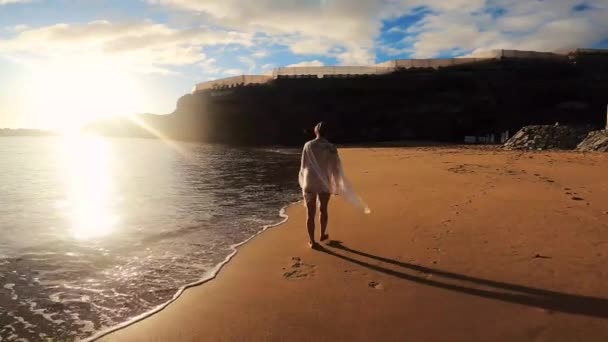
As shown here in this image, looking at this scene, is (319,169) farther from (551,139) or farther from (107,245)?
(551,139)

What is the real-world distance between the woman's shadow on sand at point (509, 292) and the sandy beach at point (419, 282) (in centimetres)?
1

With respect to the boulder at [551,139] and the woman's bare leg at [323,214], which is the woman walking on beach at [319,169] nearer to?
the woman's bare leg at [323,214]

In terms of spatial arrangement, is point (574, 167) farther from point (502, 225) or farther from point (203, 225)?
point (203, 225)

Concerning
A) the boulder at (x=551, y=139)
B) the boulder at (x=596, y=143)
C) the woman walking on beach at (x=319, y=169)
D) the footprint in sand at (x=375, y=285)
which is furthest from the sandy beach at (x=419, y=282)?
the boulder at (x=551, y=139)

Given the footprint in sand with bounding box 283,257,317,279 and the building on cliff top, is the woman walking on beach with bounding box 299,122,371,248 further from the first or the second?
the building on cliff top

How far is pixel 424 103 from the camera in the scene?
5747 cm

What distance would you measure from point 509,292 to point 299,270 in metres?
2.34

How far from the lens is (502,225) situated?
662 centimetres

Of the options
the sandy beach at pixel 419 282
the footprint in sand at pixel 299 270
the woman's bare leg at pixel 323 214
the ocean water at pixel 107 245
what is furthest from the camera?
the woman's bare leg at pixel 323 214

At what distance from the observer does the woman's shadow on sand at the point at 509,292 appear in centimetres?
373

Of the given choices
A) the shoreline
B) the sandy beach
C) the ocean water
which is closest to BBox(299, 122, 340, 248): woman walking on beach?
the sandy beach

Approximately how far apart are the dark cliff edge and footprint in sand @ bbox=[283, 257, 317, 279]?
42489 millimetres

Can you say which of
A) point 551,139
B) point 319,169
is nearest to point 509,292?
point 319,169

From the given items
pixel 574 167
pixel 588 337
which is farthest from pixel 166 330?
pixel 574 167
